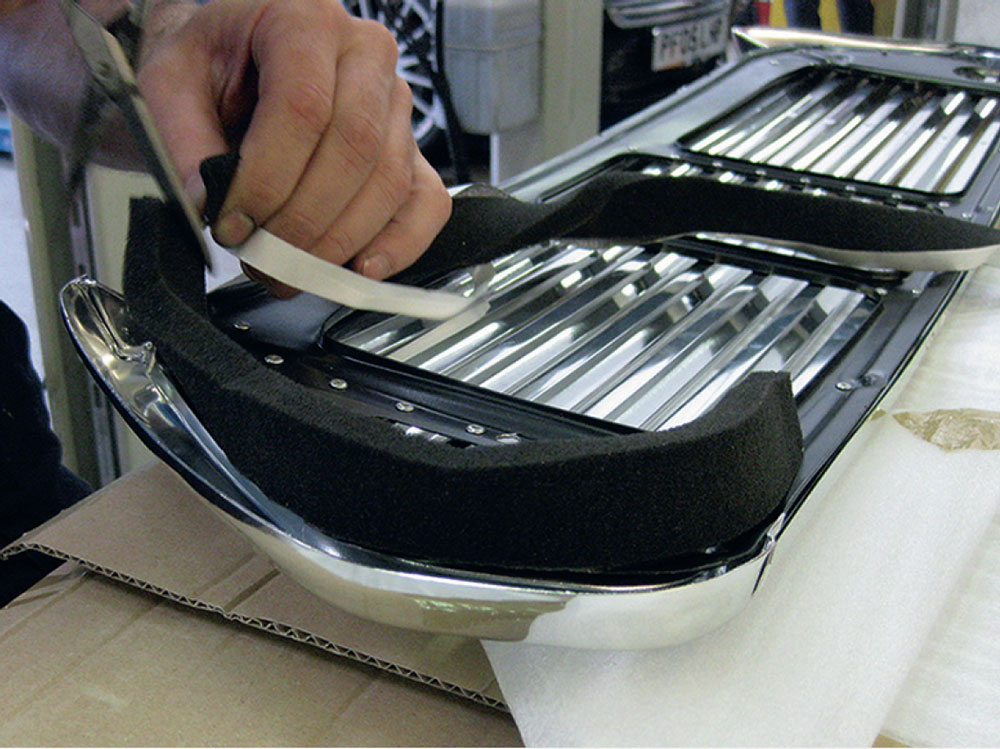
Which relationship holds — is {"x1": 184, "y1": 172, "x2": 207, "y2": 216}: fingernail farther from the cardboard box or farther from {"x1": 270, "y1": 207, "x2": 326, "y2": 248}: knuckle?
the cardboard box

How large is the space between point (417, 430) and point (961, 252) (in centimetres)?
45

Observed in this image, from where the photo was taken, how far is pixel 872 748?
418 mm

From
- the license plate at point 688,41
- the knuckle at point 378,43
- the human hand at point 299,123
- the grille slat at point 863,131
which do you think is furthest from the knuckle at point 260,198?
the license plate at point 688,41

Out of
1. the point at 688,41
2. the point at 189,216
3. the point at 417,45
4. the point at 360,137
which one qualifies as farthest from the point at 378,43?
the point at 688,41

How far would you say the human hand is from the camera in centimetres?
57

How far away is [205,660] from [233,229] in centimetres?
24

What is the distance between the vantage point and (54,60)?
0.54m

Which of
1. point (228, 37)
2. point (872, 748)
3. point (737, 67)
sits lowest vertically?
point (872, 748)

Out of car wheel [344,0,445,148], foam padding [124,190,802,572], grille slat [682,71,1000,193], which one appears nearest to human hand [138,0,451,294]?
foam padding [124,190,802,572]

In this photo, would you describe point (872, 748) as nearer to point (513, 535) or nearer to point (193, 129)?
point (513, 535)

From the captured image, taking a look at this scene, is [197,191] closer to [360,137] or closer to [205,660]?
[360,137]

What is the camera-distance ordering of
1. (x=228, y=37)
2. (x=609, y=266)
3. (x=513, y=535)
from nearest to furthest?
(x=513, y=535) < (x=228, y=37) < (x=609, y=266)

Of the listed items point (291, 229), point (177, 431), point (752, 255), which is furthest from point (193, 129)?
point (752, 255)

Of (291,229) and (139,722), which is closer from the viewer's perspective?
(139,722)
